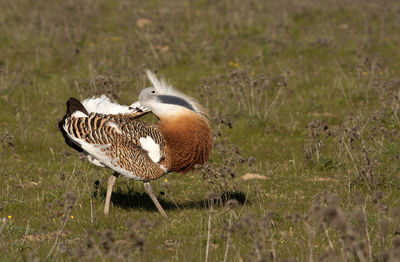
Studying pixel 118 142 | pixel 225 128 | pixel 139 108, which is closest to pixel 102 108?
pixel 139 108

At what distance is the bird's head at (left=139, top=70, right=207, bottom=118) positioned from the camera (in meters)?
5.66

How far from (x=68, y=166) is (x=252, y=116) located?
2862 mm

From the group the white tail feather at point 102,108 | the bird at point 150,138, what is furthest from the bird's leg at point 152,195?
the white tail feather at point 102,108

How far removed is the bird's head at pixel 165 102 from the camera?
566 centimetres

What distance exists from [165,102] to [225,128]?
307 cm

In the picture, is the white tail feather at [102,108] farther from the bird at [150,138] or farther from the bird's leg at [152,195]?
the bird's leg at [152,195]

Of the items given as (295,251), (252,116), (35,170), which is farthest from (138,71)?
(295,251)

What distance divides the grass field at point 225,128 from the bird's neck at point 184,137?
0.23 m

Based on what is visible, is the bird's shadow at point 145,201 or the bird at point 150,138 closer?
the bird at point 150,138

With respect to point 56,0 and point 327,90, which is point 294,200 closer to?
point 327,90

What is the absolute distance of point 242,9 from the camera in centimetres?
1469

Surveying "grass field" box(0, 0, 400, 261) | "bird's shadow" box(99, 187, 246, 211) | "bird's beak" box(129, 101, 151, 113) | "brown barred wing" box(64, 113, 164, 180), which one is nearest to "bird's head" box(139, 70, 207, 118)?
"brown barred wing" box(64, 113, 164, 180)

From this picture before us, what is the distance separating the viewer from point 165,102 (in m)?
5.73

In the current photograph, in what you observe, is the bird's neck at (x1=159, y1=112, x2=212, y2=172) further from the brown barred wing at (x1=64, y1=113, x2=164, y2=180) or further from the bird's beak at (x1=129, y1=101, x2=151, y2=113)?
the bird's beak at (x1=129, y1=101, x2=151, y2=113)
